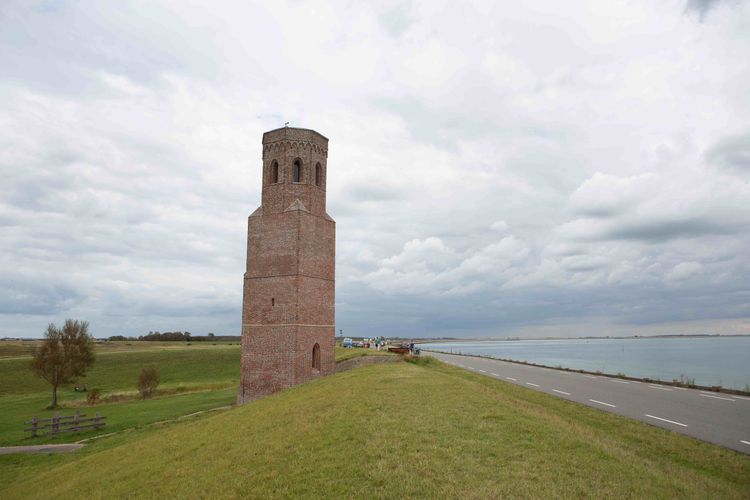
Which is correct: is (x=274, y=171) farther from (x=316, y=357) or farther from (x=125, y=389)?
(x=125, y=389)

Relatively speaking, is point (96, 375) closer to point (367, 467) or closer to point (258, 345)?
point (258, 345)

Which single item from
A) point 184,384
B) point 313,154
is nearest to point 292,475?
point 313,154

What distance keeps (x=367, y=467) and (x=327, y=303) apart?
2040cm

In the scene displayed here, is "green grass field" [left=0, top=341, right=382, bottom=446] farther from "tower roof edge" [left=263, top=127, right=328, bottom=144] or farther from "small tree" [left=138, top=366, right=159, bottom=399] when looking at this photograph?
"tower roof edge" [left=263, top=127, right=328, bottom=144]

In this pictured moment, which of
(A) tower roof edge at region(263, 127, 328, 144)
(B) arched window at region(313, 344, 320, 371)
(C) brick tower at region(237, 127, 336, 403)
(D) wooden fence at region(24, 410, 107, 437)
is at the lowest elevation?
(D) wooden fence at region(24, 410, 107, 437)

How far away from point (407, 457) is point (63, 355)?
43.5 m

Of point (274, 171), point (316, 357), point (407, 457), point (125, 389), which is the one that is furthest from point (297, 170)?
point (125, 389)

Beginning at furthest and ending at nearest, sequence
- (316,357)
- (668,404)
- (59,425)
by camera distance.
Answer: (316,357)
(59,425)
(668,404)

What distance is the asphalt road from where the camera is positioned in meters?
14.5

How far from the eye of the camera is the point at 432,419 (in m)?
11.9

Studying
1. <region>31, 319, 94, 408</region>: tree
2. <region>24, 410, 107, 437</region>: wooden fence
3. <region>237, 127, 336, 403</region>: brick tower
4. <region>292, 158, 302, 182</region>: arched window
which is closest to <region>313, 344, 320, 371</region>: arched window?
<region>237, 127, 336, 403</region>: brick tower

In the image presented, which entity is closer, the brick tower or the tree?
the brick tower

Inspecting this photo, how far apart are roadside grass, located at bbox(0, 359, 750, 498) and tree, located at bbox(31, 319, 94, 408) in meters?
27.3

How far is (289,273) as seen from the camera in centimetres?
2702
